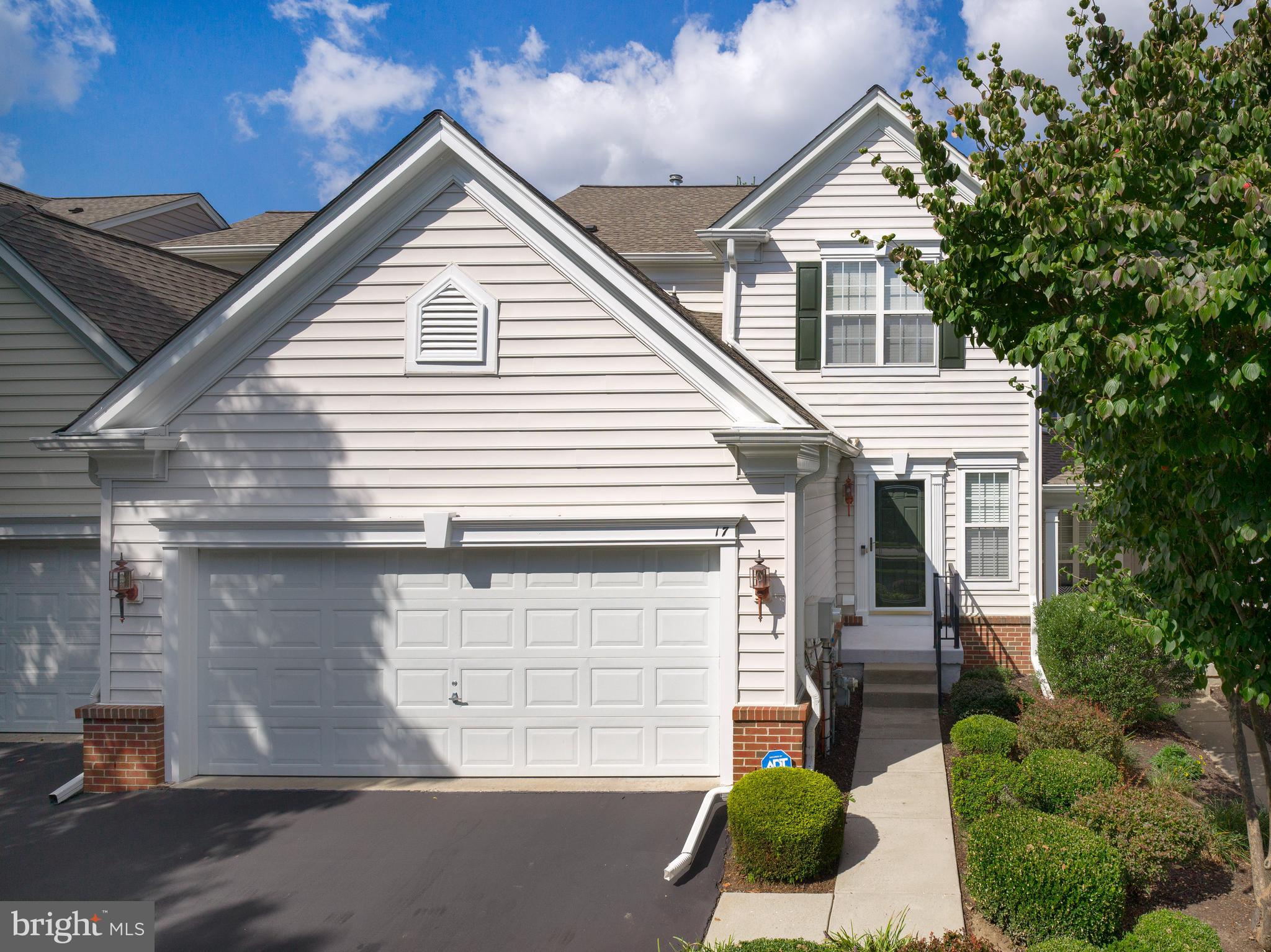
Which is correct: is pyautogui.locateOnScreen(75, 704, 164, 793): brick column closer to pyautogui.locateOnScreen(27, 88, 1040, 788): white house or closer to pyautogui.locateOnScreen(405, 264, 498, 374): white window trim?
pyautogui.locateOnScreen(27, 88, 1040, 788): white house

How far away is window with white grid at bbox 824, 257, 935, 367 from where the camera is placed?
45.1 ft

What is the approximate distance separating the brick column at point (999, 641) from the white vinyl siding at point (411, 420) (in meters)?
7.03

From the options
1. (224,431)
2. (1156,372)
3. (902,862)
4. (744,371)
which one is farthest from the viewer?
(224,431)

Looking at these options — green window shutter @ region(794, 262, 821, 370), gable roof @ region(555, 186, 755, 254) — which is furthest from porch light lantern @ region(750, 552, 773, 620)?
gable roof @ region(555, 186, 755, 254)

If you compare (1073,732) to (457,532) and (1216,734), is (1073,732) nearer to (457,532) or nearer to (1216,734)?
(1216,734)

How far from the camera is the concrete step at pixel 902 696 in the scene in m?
11.8

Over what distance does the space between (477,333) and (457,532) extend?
2.01m

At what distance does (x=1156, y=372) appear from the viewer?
4621 millimetres

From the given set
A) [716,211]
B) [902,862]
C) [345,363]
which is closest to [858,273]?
[716,211]

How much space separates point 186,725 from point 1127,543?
8.78 meters

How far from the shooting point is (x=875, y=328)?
544 inches

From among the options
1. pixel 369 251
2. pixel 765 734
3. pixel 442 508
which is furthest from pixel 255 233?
pixel 765 734

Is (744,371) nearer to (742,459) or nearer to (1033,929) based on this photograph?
(742,459)

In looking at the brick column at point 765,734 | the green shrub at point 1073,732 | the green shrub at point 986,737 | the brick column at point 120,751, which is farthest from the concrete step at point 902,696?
the brick column at point 120,751
